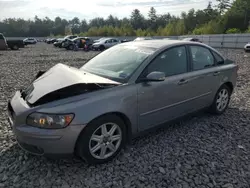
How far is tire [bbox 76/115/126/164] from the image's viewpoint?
2.64 meters

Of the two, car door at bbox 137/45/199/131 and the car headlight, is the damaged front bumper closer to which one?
the car headlight

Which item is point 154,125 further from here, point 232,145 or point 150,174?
point 232,145

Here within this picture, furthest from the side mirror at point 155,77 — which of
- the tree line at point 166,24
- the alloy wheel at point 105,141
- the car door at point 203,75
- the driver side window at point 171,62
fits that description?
the tree line at point 166,24

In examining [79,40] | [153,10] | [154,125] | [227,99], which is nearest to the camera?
[154,125]

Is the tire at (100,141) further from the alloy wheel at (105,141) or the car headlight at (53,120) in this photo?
the car headlight at (53,120)

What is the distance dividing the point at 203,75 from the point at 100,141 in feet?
7.11

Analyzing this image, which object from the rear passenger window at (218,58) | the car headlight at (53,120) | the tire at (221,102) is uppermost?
the rear passenger window at (218,58)

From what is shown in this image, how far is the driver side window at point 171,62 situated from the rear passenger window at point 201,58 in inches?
9.2

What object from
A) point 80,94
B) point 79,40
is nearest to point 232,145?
point 80,94

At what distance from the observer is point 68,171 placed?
276 cm

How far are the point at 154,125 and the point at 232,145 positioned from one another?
1.18 m

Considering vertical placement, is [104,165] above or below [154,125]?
below

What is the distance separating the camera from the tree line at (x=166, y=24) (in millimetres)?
51625

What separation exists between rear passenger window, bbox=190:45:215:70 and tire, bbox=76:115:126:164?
177cm
